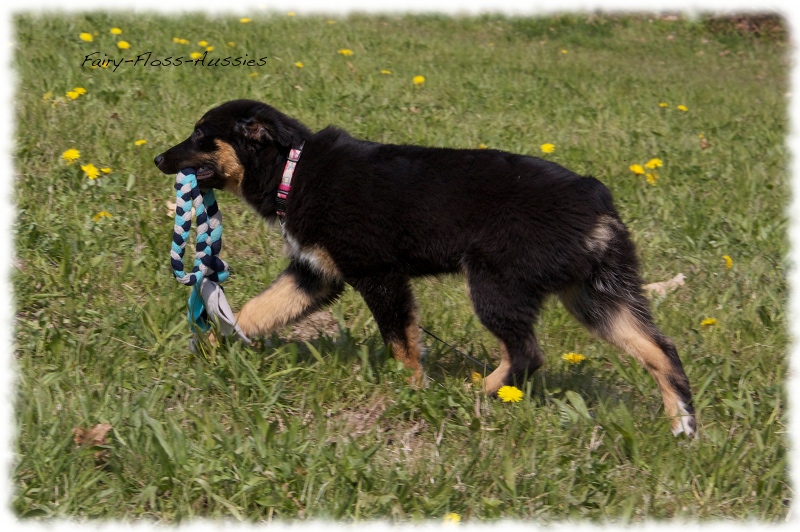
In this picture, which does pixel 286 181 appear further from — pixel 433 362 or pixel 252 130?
pixel 433 362

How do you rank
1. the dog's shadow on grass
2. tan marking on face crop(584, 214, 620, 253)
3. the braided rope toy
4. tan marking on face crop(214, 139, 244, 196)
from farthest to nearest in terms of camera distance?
tan marking on face crop(214, 139, 244, 196), the braided rope toy, the dog's shadow on grass, tan marking on face crop(584, 214, 620, 253)

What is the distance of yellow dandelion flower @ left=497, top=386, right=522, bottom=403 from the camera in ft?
12.5

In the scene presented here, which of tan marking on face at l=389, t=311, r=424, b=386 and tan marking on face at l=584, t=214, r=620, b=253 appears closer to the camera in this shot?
tan marking on face at l=584, t=214, r=620, b=253

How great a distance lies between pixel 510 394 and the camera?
382 centimetres

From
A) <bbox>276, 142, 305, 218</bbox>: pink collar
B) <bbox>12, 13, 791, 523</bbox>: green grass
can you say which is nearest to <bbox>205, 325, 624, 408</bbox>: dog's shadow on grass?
<bbox>12, 13, 791, 523</bbox>: green grass

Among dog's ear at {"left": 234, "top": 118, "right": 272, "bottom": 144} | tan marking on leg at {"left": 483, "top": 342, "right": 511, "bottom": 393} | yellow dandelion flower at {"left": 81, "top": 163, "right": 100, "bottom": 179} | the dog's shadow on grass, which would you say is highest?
dog's ear at {"left": 234, "top": 118, "right": 272, "bottom": 144}

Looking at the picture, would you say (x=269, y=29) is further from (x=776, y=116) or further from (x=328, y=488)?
(x=328, y=488)

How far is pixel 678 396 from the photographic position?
3.99 m

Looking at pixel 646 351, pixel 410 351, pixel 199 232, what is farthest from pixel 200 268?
pixel 646 351

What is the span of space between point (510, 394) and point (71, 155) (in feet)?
11.1

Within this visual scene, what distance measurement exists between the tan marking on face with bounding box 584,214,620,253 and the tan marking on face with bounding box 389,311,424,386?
898 millimetres

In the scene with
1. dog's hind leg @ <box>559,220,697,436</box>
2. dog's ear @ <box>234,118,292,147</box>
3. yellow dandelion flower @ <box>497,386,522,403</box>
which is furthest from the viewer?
dog's ear @ <box>234,118,292,147</box>

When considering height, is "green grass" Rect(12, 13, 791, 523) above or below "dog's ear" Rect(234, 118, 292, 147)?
below

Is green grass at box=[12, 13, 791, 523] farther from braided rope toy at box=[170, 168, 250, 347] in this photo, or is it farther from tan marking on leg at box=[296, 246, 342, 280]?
tan marking on leg at box=[296, 246, 342, 280]
